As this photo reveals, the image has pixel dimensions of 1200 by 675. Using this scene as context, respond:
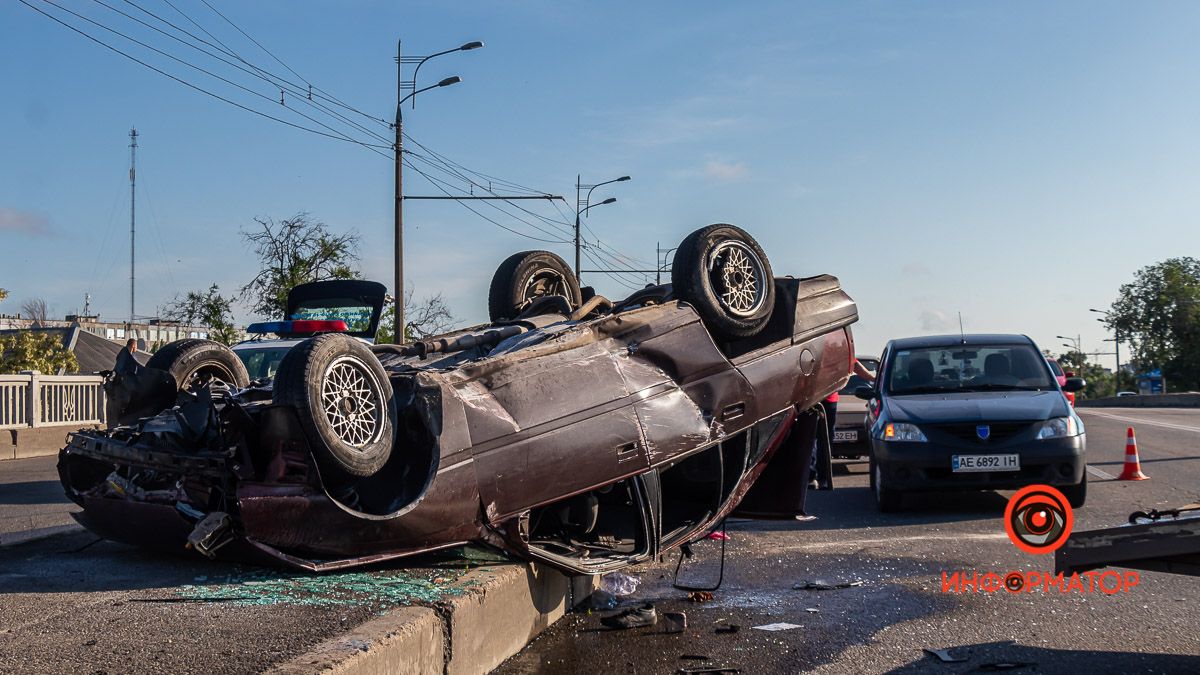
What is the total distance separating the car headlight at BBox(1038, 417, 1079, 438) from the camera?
9.04 metres

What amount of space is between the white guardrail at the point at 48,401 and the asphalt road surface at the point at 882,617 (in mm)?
13162

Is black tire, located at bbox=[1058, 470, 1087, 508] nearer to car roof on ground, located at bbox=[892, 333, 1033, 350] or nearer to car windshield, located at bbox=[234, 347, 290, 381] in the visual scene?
car roof on ground, located at bbox=[892, 333, 1033, 350]

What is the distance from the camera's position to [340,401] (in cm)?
470

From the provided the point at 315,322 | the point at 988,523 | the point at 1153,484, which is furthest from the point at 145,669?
the point at 1153,484

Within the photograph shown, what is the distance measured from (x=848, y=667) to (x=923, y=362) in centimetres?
611

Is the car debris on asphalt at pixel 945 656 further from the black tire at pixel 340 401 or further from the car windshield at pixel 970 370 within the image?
the car windshield at pixel 970 370

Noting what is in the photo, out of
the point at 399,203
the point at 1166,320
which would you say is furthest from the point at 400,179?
the point at 1166,320

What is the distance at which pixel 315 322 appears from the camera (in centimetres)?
1245

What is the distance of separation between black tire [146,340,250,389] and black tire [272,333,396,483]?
5.76 ft

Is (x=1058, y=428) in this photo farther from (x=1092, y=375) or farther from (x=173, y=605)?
(x=1092, y=375)

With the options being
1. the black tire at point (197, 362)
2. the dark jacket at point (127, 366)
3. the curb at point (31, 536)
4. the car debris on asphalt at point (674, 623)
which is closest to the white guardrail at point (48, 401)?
the curb at point (31, 536)

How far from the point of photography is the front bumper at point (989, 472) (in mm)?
8992

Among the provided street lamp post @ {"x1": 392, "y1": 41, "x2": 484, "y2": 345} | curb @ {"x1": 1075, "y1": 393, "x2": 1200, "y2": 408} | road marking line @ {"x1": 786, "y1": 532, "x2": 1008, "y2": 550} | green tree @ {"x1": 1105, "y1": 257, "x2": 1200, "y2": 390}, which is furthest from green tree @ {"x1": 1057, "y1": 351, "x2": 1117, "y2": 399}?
road marking line @ {"x1": 786, "y1": 532, "x2": 1008, "y2": 550}

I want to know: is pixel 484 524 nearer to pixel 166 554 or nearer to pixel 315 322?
pixel 166 554
